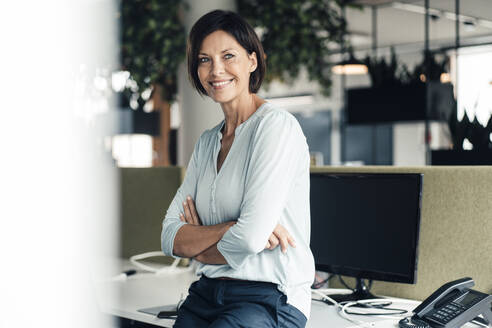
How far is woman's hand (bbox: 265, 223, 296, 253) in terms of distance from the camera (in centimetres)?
132

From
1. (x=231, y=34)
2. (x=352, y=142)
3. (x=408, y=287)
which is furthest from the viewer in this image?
(x=352, y=142)

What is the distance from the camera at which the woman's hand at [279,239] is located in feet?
4.33

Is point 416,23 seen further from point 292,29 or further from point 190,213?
point 190,213

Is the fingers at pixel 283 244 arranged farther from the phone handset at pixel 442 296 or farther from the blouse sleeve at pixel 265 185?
the phone handset at pixel 442 296

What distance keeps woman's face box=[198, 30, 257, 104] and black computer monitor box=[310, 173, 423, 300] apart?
1.61ft

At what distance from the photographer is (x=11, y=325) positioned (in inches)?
46.2

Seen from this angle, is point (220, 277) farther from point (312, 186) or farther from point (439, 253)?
point (439, 253)

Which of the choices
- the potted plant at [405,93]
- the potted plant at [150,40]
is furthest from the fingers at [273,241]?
the potted plant at [405,93]

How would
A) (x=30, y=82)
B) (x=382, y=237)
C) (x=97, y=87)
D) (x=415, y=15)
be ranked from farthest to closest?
(x=415, y=15)
(x=97, y=87)
(x=382, y=237)
(x=30, y=82)

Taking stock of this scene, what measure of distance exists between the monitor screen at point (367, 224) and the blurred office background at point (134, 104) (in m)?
0.59

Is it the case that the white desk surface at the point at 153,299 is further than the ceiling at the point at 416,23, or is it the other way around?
the ceiling at the point at 416,23

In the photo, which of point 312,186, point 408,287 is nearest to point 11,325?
point 312,186

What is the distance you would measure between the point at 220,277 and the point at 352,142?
33.6 feet

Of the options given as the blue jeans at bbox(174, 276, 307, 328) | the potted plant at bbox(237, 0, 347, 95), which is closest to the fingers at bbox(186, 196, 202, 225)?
the blue jeans at bbox(174, 276, 307, 328)
